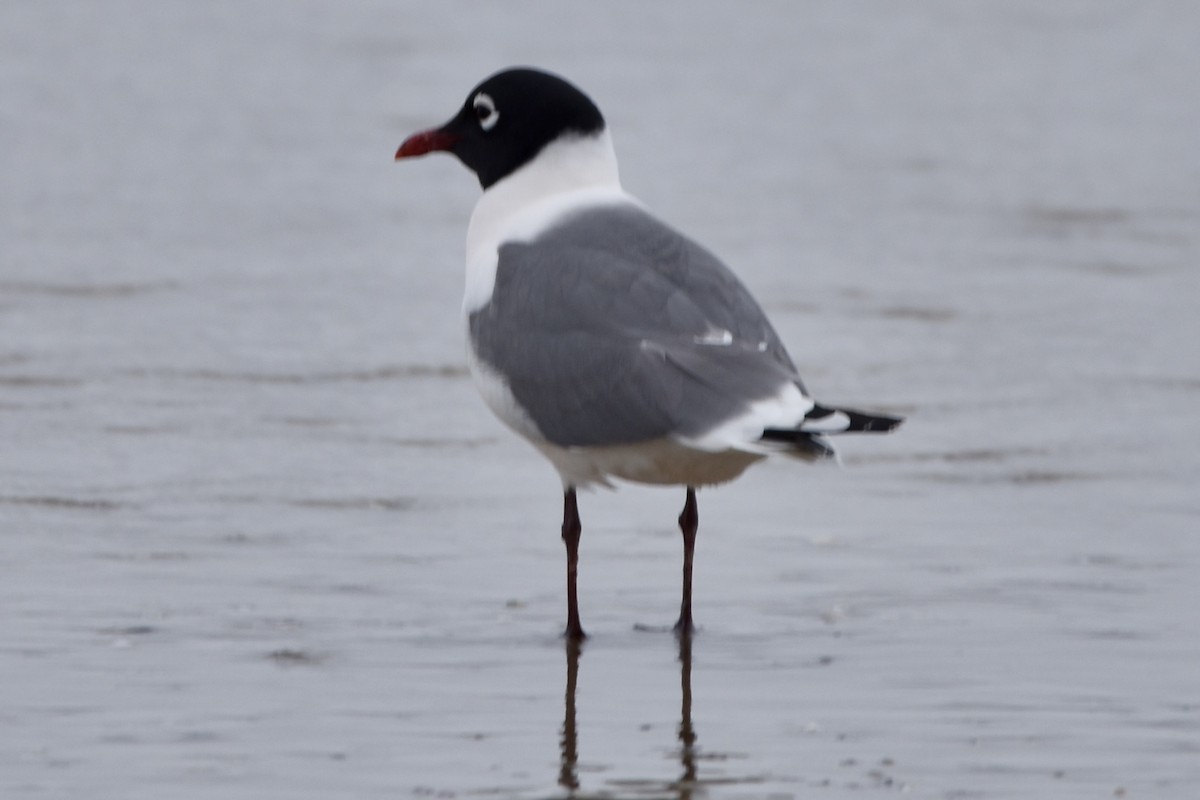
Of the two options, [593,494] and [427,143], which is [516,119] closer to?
[427,143]

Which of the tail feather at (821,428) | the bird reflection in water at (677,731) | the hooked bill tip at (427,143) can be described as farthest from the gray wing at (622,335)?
the hooked bill tip at (427,143)

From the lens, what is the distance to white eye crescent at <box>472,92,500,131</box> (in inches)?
216

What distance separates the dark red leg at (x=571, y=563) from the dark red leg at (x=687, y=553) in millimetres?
212

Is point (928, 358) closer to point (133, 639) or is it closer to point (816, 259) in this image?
point (816, 259)

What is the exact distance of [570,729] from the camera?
4.02m

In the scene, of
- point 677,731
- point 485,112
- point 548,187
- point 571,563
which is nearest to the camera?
point 677,731

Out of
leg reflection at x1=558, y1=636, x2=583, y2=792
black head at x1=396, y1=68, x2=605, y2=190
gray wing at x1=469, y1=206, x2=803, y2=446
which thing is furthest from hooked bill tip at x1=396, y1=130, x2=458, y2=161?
leg reflection at x1=558, y1=636, x2=583, y2=792

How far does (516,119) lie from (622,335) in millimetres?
1016

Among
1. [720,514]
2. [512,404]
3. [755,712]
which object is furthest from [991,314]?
[755,712]

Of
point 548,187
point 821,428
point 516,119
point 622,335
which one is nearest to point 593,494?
point 548,187

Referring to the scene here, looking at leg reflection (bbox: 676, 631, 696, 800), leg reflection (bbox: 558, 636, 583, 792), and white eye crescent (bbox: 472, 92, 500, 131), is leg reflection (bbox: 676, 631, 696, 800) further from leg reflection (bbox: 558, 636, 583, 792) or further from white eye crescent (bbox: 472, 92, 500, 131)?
white eye crescent (bbox: 472, 92, 500, 131)

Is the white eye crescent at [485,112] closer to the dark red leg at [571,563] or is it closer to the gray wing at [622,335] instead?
the gray wing at [622,335]

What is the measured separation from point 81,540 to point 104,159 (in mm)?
6453

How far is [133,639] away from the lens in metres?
4.55
